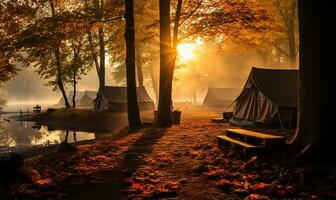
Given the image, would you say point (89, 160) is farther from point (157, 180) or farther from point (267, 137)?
point (267, 137)

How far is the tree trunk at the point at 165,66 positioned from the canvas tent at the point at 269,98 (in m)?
4.22

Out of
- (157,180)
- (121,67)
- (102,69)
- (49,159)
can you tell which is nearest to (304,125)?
(157,180)

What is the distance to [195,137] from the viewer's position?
42.4 ft

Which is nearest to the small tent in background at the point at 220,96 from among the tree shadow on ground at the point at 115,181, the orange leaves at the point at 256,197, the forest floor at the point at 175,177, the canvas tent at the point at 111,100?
the canvas tent at the point at 111,100

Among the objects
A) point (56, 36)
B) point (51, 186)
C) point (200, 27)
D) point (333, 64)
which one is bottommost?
point (51, 186)

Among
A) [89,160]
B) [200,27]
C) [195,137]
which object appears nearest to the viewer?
[89,160]

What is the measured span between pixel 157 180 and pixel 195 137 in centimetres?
593

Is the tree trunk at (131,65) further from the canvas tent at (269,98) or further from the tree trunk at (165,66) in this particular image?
the canvas tent at (269,98)

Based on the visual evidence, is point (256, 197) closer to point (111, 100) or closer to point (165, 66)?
point (165, 66)

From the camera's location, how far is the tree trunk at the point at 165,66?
56.3 feet

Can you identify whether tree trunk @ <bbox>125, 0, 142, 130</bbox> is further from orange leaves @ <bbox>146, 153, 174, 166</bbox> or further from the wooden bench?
the wooden bench

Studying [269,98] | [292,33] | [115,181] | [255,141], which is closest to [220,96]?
[292,33]

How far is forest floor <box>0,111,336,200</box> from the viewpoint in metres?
6.11

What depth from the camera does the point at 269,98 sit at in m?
15.8
